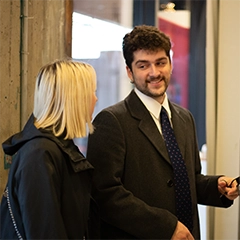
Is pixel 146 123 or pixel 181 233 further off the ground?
pixel 146 123

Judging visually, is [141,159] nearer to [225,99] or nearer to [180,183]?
[180,183]

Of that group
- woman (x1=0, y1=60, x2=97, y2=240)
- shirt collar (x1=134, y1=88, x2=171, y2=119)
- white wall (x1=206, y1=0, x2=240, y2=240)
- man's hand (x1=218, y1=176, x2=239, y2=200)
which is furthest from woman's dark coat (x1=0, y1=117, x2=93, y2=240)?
white wall (x1=206, y1=0, x2=240, y2=240)

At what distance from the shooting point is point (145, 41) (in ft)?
6.04

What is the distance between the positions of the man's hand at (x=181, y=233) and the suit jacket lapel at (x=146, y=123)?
0.26 meters

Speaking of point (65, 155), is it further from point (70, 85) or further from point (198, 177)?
point (198, 177)

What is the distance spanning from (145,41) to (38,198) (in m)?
0.81

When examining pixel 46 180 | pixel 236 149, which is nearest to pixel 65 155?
pixel 46 180

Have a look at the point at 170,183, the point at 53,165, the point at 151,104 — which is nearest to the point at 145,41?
the point at 151,104

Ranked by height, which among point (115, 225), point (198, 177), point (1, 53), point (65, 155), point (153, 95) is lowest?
point (115, 225)

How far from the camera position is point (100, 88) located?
3.24 metres

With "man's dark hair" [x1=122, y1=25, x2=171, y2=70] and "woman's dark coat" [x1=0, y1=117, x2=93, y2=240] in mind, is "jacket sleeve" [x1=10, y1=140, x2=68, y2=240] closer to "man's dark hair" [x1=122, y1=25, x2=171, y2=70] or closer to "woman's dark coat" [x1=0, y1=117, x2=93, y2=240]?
"woman's dark coat" [x1=0, y1=117, x2=93, y2=240]

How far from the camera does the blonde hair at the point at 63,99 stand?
1.45 meters

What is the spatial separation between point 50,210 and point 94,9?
77.2 inches

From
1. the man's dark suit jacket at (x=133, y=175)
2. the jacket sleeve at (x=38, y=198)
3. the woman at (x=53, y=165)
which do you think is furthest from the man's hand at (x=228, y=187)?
the jacket sleeve at (x=38, y=198)
